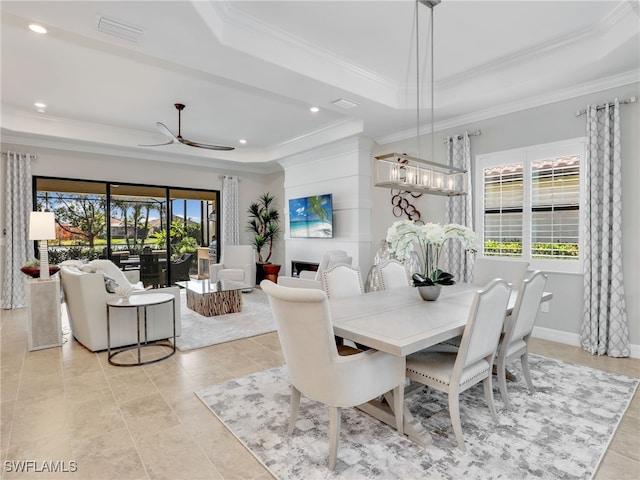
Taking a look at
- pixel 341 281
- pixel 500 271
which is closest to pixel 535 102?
pixel 500 271

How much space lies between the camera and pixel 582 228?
12.6ft

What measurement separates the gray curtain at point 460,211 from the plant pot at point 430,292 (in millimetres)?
2122

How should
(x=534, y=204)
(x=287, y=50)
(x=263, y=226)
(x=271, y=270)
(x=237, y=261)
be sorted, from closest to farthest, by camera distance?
(x=287, y=50), (x=534, y=204), (x=237, y=261), (x=271, y=270), (x=263, y=226)

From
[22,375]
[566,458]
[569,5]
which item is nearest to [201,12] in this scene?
[569,5]

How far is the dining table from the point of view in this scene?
1.87m

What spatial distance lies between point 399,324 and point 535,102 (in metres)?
3.55

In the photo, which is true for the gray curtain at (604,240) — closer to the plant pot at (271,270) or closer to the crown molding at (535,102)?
the crown molding at (535,102)

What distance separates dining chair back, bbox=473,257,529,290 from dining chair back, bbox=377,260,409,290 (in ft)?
2.74

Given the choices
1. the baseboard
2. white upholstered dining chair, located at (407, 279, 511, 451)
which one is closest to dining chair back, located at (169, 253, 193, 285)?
white upholstered dining chair, located at (407, 279, 511, 451)

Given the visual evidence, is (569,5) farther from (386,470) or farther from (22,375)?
(22,375)

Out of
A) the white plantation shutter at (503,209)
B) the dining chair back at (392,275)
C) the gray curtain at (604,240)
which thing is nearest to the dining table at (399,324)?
the dining chair back at (392,275)

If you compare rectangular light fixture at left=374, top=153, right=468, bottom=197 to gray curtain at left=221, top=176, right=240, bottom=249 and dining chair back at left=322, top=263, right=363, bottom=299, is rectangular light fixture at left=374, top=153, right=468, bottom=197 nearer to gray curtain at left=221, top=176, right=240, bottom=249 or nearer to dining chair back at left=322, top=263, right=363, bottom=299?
dining chair back at left=322, top=263, right=363, bottom=299

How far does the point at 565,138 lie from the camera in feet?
12.9

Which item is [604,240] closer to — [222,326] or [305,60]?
[305,60]
